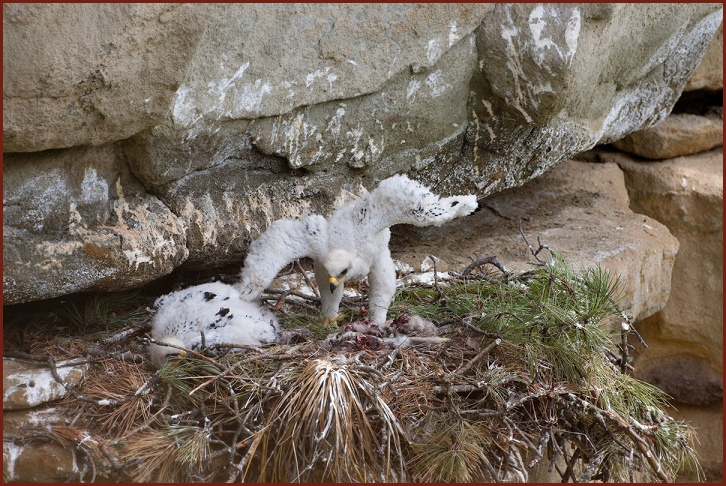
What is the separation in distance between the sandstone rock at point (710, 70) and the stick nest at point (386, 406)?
11.8 ft

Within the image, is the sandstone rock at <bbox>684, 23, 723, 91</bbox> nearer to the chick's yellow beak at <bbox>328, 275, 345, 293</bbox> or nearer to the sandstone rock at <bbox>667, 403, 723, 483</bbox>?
the sandstone rock at <bbox>667, 403, 723, 483</bbox>

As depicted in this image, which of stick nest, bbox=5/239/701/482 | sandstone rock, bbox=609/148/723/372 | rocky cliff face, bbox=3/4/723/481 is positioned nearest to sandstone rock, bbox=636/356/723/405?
sandstone rock, bbox=609/148/723/372

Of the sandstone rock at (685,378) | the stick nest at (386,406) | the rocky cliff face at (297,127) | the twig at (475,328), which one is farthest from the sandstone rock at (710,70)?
the twig at (475,328)

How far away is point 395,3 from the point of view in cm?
405

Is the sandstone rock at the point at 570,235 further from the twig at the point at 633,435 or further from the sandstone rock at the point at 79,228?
the sandstone rock at the point at 79,228

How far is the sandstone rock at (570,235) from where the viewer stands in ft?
16.7

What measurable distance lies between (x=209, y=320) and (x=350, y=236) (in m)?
0.66

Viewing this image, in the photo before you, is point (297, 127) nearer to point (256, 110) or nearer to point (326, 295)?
point (256, 110)

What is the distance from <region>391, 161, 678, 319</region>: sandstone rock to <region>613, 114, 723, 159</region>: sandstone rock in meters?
0.59

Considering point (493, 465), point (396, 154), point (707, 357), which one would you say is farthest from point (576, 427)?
point (707, 357)

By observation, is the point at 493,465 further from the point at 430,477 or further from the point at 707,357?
the point at 707,357

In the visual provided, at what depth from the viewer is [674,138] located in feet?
21.9

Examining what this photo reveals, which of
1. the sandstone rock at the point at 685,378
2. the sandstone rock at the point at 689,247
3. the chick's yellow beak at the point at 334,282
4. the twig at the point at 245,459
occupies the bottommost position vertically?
the sandstone rock at the point at 685,378

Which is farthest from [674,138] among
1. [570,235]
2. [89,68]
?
[89,68]
